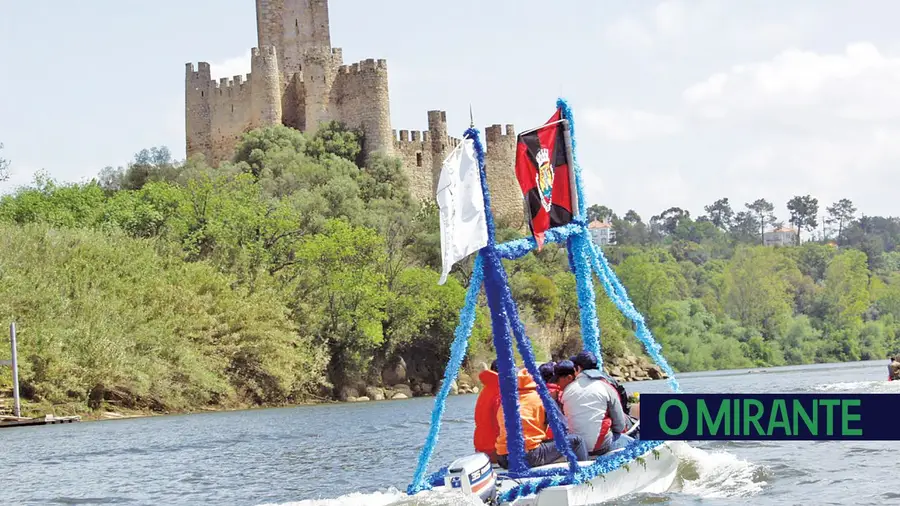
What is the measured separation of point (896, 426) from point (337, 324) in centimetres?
4432

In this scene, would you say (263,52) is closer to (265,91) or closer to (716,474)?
(265,91)

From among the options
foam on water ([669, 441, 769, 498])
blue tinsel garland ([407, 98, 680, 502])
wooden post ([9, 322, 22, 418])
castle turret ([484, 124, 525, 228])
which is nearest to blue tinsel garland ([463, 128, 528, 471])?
blue tinsel garland ([407, 98, 680, 502])

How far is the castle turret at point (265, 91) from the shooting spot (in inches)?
2731

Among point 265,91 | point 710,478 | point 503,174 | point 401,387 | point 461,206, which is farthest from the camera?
point 503,174

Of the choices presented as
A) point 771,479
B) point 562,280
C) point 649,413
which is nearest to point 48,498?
point 771,479

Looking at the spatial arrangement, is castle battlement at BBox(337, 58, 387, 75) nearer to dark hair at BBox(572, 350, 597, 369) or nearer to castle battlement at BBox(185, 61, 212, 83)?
castle battlement at BBox(185, 61, 212, 83)

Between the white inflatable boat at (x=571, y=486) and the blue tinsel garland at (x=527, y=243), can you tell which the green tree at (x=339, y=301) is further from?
the blue tinsel garland at (x=527, y=243)

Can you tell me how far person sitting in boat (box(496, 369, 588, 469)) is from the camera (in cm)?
1562

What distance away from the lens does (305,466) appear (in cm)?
2391

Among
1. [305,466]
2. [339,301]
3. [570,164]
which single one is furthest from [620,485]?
[339,301]

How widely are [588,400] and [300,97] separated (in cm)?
5660

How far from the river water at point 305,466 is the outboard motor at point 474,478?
0.75 feet

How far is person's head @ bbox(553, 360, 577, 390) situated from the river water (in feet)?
5.18

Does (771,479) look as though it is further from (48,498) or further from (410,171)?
(410,171)
